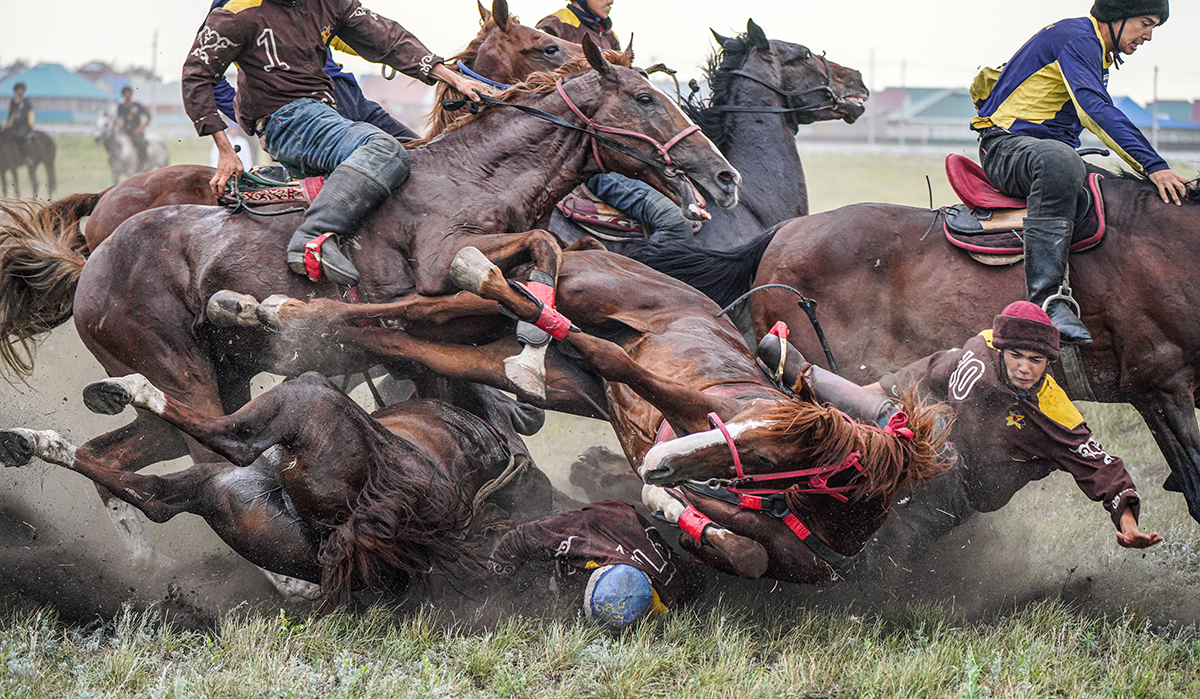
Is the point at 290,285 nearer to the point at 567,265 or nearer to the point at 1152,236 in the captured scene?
the point at 567,265

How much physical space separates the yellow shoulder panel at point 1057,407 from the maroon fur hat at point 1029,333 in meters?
0.15

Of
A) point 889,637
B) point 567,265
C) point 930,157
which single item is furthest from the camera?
point 930,157

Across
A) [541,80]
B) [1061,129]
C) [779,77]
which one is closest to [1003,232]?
[1061,129]

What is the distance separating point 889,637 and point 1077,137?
2742 millimetres

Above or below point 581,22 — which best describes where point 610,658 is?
below

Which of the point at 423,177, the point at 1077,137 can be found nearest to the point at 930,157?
the point at 1077,137

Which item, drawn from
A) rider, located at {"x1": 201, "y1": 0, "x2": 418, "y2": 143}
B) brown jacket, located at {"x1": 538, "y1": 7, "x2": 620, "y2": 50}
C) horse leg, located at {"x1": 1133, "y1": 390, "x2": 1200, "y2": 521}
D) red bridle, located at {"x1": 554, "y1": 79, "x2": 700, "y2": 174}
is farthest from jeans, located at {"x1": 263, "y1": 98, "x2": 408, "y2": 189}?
horse leg, located at {"x1": 1133, "y1": 390, "x2": 1200, "y2": 521}

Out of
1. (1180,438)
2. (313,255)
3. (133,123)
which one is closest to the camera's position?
(313,255)

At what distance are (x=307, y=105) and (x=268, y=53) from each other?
10.6 inches

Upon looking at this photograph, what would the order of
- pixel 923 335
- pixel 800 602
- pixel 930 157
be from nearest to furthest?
1. pixel 800 602
2. pixel 923 335
3. pixel 930 157

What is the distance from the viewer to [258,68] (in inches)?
176

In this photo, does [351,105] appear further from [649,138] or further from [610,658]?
[610,658]

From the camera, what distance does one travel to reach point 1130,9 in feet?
15.0

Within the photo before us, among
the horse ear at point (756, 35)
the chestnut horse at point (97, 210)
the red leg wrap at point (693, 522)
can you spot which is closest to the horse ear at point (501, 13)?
the chestnut horse at point (97, 210)
